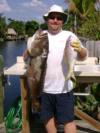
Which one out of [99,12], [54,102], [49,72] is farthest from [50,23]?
[99,12]

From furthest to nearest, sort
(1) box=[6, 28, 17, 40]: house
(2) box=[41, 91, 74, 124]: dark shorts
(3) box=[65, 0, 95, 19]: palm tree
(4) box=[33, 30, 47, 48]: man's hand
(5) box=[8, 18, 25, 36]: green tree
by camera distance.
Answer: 1. (5) box=[8, 18, 25, 36]: green tree
2. (1) box=[6, 28, 17, 40]: house
3. (3) box=[65, 0, 95, 19]: palm tree
4. (2) box=[41, 91, 74, 124]: dark shorts
5. (4) box=[33, 30, 47, 48]: man's hand

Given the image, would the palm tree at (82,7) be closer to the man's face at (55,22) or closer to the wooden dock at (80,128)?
the wooden dock at (80,128)

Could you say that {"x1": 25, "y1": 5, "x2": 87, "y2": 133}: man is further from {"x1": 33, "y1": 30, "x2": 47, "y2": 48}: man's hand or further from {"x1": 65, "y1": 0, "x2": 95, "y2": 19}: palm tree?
{"x1": 65, "y1": 0, "x2": 95, "y2": 19}: palm tree

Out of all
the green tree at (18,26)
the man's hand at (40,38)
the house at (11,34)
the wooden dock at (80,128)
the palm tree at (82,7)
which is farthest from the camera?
the green tree at (18,26)

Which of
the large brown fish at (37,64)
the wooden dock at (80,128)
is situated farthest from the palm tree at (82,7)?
the large brown fish at (37,64)

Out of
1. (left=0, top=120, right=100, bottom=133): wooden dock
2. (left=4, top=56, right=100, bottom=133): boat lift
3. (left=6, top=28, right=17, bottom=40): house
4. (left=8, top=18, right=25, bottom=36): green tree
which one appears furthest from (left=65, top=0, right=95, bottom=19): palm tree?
(left=8, top=18, right=25, bottom=36): green tree

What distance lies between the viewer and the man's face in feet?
13.9

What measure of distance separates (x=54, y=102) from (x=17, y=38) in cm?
12237

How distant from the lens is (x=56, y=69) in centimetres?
422

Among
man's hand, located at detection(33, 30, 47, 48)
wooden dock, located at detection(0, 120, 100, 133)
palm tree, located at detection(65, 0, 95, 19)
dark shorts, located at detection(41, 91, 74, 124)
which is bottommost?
wooden dock, located at detection(0, 120, 100, 133)

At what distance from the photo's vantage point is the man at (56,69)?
422 centimetres

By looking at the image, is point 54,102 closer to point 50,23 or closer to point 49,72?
point 49,72

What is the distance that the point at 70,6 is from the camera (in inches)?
1080

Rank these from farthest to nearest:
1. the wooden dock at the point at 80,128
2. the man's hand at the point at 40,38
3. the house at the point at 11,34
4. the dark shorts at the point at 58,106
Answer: the house at the point at 11,34 < the wooden dock at the point at 80,128 < the dark shorts at the point at 58,106 < the man's hand at the point at 40,38
